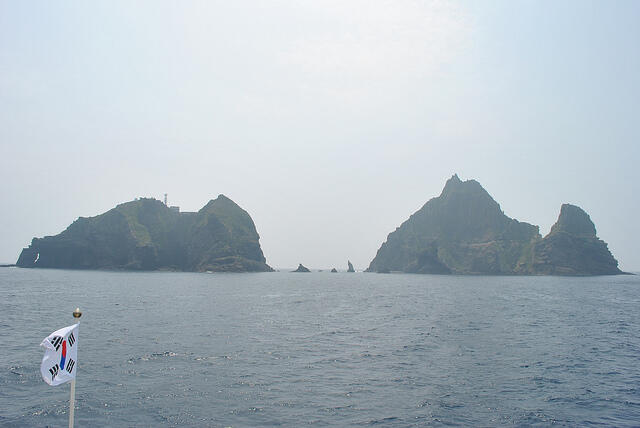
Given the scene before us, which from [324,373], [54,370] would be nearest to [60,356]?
[54,370]

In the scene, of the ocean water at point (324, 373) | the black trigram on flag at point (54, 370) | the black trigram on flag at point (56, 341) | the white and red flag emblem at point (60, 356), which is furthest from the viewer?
the ocean water at point (324, 373)

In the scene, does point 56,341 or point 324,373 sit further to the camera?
point 324,373

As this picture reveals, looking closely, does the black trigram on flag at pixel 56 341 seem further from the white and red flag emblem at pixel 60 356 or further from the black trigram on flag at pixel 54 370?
the black trigram on flag at pixel 54 370

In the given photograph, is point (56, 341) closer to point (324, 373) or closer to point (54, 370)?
point (54, 370)

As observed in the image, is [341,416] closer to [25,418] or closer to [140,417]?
[140,417]

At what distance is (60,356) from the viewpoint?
12.6 metres

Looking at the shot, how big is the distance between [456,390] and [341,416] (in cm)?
927

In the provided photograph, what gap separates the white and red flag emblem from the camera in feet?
39.3

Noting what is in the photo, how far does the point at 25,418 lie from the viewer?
1898cm

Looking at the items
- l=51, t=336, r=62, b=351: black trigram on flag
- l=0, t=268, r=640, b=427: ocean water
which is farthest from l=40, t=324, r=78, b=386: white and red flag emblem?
l=0, t=268, r=640, b=427: ocean water

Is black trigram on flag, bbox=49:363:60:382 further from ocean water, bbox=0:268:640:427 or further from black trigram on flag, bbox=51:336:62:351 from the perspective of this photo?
ocean water, bbox=0:268:640:427

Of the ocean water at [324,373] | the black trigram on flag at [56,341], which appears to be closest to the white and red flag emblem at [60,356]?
the black trigram on flag at [56,341]

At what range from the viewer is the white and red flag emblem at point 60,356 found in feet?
39.3

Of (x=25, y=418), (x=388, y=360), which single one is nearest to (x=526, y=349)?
(x=388, y=360)
